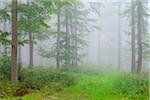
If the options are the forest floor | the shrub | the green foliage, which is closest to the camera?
the forest floor

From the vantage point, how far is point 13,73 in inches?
679

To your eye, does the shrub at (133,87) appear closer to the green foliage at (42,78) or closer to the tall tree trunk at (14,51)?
the green foliage at (42,78)

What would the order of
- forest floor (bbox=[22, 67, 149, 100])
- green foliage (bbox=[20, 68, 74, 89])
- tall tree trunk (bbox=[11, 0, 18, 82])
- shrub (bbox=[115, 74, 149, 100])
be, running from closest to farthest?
forest floor (bbox=[22, 67, 149, 100]) < shrub (bbox=[115, 74, 149, 100]) < tall tree trunk (bbox=[11, 0, 18, 82]) < green foliage (bbox=[20, 68, 74, 89])

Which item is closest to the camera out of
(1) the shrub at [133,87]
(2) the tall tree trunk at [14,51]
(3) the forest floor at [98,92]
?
(3) the forest floor at [98,92]

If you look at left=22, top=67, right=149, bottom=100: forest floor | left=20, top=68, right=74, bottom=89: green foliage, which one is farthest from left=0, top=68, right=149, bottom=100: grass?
left=20, top=68, right=74, bottom=89: green foliage

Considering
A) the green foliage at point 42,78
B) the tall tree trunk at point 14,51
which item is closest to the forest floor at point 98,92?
the green foliage at point 42,78

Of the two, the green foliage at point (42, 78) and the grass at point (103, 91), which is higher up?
the green foliage at point (42, 78)

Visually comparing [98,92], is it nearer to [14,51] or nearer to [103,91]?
[103,91]

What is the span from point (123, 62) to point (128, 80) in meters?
44.4

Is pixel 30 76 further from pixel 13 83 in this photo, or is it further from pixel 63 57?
pixel 63 57

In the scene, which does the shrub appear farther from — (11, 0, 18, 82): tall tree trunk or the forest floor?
(11, 0, 18, 82): tall tree trunk

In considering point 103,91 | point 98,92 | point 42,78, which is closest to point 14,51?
point 42,78

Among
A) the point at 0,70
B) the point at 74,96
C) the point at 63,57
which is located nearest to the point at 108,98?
the point at 74,96

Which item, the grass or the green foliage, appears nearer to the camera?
the grass
